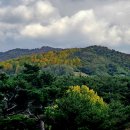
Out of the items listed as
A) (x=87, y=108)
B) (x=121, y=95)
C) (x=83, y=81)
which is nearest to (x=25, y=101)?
(x=87, y=108)

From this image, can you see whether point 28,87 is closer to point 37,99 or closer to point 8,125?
point 37,99

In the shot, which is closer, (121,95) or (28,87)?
(28,87)

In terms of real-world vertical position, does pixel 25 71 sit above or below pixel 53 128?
above

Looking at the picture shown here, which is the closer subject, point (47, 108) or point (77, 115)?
point (77, 115)

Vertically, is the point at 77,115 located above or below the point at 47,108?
below

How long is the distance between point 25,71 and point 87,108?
16312 millimetres

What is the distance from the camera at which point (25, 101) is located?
2089 inches

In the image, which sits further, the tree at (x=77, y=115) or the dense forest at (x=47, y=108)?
the dense forest at (x=47, y=108)

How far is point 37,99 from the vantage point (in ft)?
170

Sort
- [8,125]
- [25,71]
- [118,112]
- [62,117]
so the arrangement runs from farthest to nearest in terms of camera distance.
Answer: [25,71] → [118,112] → [8,125] → [62,117]

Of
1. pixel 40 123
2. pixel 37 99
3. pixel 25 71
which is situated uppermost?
pixel 25 71

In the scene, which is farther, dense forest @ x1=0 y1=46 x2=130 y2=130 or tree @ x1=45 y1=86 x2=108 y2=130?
dense forest @ x1=0 y1=46 x2=130 y2=130

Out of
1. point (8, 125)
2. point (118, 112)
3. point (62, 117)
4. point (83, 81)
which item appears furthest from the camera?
point (83, 81)

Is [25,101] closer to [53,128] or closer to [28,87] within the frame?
[28,87]
